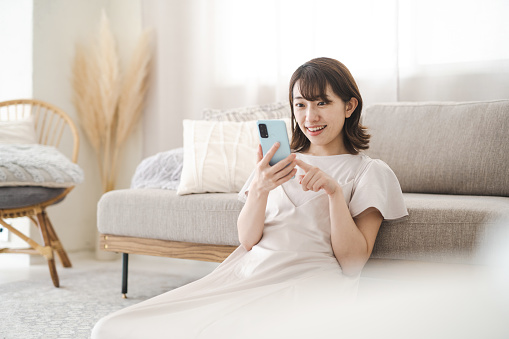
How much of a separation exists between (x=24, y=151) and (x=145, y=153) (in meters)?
0.84

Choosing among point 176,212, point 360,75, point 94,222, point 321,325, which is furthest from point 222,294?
point 94,222

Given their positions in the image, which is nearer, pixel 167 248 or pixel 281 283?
pixel 281 283

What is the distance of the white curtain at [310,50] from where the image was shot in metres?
2.19

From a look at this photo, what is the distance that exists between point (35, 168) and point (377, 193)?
164 cm

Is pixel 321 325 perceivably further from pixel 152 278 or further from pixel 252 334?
pixel 152 278

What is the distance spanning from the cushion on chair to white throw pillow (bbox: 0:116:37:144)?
50cm

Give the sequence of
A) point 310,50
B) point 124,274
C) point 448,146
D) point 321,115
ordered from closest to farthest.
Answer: point 321,115 → point 448,146 → point 124,274 → point 310,50

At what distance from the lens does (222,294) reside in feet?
3.14

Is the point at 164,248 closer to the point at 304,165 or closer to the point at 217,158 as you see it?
Answer: the point at 217,158

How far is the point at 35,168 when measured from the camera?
88.8 inches

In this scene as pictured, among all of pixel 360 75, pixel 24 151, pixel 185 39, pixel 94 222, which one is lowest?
pixel 94 222

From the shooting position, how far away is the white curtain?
2.19 metres

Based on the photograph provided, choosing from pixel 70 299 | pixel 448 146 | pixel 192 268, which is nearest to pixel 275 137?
pixel 448 146

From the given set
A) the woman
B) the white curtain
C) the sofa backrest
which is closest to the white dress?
the woman
